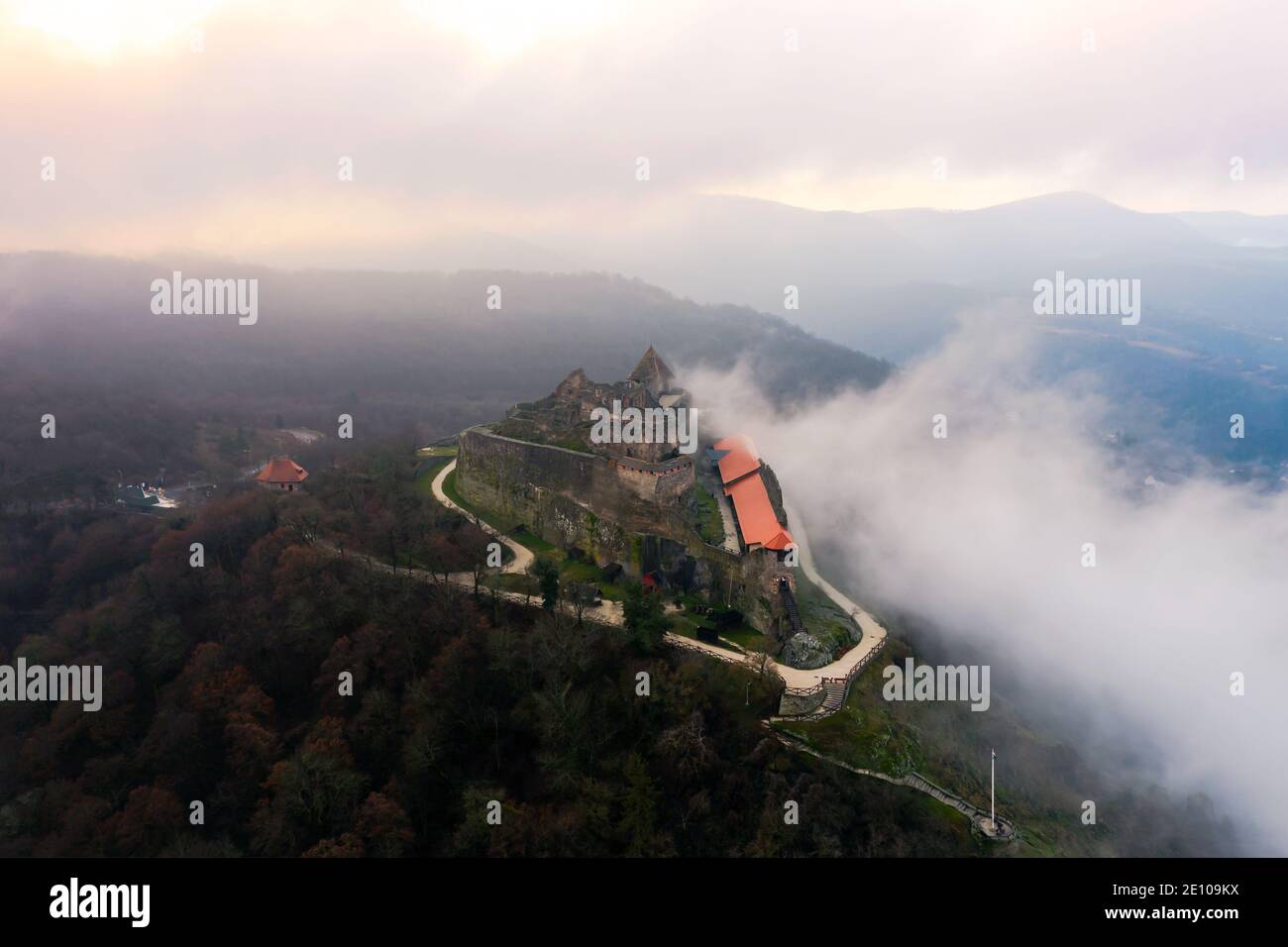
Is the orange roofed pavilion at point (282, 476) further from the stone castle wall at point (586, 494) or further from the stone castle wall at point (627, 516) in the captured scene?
the stone castle wall at point (627, 516)

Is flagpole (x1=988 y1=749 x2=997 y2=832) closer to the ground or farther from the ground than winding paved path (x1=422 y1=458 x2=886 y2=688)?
closer to the ground

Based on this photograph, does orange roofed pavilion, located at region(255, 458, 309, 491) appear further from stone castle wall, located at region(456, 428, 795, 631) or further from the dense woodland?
stone castle wall, located at region(456, 428, 795, 631)

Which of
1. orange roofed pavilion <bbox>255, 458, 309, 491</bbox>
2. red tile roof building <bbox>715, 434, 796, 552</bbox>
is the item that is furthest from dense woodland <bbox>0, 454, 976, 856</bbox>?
orange roofed pavilion <bbox>255, 458, 309, 491</bbox>

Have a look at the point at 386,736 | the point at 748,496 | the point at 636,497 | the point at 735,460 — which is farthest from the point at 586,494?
the point at 386,736

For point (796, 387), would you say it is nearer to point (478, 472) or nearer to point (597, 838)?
point (478, 472)

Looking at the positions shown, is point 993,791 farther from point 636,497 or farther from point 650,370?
point 650,370

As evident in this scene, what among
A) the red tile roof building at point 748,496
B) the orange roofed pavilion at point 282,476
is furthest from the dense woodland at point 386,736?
the orange roofed pavilion at point 282,476
